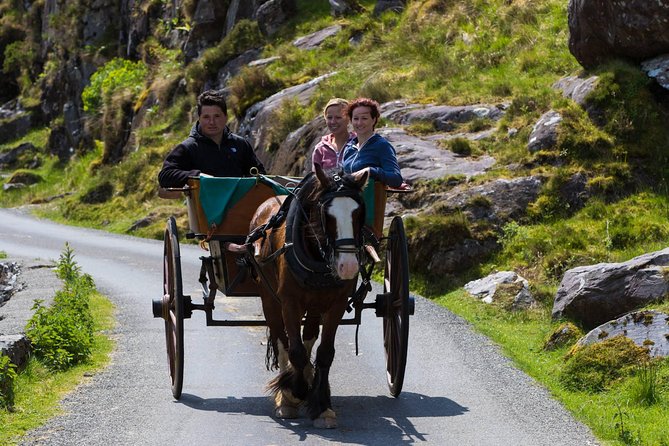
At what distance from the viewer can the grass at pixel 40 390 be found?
7.82 meters

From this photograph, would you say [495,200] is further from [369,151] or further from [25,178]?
[25,178]

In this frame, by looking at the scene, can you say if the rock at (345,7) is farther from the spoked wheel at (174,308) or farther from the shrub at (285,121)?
the spoked wheel at (174,308)

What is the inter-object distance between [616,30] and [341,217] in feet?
37.3

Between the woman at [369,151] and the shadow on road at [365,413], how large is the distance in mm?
1738

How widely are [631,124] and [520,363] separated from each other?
7.51m

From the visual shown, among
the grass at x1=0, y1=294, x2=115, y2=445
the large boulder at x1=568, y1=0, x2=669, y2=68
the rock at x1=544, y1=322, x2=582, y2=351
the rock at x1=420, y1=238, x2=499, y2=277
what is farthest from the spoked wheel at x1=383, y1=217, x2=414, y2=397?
the large boulder at x1=568, y1=0, x2=669, y2=68

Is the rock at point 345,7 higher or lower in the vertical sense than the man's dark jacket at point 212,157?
Answer: higher

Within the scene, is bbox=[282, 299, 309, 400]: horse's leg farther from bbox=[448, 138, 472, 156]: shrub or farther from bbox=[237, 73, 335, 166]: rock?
bbox=[237, 73, 335, 166]: rock

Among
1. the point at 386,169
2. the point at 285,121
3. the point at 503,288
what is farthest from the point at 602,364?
the point at 285,121

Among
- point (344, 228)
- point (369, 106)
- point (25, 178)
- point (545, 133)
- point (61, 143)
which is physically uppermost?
point (369, 106)

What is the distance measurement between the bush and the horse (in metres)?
2.58

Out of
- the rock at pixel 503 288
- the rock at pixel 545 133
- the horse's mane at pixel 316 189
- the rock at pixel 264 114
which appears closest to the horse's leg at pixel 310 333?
the horse's mane at pixel 316 189

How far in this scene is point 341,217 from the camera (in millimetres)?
7242

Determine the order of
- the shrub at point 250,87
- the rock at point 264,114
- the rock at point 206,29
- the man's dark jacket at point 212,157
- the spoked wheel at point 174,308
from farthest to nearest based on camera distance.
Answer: the rock at point 206,29 → the shrub at point 250,87 → the rock at point 264,114 → the man's dark jacket at point 212,157 → the spoked wheel at point 174,308
